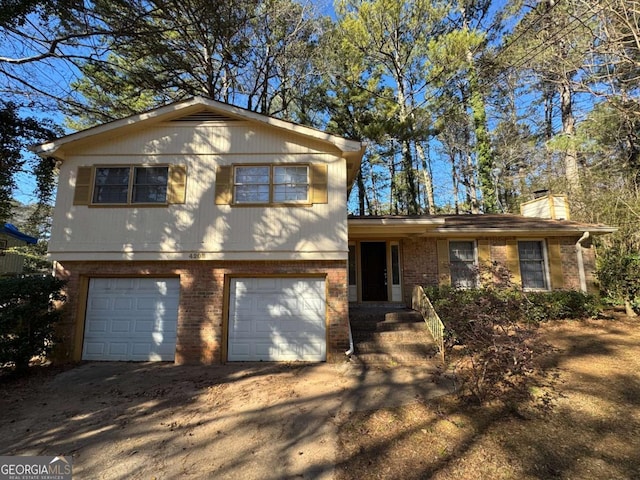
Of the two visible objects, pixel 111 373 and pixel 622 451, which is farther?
pixel 111 373

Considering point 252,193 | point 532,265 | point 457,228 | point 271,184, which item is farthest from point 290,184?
point 532,265

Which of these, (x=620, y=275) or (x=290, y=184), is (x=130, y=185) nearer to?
(x=290, y=184)

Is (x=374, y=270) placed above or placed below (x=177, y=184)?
below

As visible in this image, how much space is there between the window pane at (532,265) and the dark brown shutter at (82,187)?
1276 cm

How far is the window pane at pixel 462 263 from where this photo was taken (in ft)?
35.1

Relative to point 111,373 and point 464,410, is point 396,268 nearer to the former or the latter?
point 464,410

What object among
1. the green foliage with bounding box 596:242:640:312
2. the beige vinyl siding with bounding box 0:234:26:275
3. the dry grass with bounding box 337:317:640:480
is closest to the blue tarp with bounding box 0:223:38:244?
the beige vinyl siding with bounding box 0:234:26:275

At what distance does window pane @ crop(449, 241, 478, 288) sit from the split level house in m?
3.63

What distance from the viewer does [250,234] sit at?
793cm

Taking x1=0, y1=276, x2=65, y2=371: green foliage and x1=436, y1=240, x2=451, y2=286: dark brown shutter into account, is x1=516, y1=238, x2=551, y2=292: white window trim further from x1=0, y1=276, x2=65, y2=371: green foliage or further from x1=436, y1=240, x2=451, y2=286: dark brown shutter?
x1=0, y1=276, x2=65, y2=371: green foliage

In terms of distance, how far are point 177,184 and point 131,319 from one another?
3440mm

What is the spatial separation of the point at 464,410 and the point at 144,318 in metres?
7.07

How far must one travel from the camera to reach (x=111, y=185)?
8273mm

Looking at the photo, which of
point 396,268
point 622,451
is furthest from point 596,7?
point 622,451
